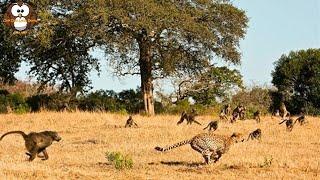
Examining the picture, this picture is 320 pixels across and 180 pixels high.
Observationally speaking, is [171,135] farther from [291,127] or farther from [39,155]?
[39,155]

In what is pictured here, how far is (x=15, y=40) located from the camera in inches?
1414

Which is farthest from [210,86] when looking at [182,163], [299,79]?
[182,163]

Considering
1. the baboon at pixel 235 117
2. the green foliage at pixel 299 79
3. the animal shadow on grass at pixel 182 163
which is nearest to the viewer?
the animal shadow on grass at pixel 182 163

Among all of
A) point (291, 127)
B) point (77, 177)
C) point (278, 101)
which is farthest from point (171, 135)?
point (278, 101)

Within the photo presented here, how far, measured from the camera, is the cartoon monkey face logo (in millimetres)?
34156

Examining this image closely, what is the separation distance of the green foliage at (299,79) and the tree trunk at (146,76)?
10.8m

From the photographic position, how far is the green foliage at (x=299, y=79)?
43.6 metres

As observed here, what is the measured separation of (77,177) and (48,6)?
23.1m

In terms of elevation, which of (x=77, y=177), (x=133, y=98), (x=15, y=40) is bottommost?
(x=77, y=177)

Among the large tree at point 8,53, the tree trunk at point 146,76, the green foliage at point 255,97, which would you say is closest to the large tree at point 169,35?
the tree trunk at point 146,76

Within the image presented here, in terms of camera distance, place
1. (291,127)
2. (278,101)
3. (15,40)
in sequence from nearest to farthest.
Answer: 1. (291,127)
2. (15,40)
3. (278,101)

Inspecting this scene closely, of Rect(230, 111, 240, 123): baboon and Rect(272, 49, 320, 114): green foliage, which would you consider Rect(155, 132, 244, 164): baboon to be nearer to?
Rect(230, 111, 240, 123): baboon

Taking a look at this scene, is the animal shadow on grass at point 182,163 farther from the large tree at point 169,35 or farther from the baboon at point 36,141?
the large tree at point 169,35

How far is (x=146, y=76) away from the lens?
1485 inches
